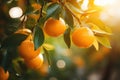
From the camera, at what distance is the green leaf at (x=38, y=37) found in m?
1.01

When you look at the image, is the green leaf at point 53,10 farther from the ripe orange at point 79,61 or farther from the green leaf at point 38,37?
the ripe orange at point 79,61

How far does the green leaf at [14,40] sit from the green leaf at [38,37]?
0.05 metres

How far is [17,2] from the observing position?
135 cm

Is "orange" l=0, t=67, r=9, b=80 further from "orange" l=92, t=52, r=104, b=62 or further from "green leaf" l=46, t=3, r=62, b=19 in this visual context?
"orange" l=92, t=52, r=104, b=62

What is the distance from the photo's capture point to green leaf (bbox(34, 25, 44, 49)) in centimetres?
101

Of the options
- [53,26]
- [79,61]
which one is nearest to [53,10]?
[53,26]

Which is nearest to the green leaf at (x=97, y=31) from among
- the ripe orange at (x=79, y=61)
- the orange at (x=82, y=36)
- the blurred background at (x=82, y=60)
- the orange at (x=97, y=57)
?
the orange at (x=82, y=36)

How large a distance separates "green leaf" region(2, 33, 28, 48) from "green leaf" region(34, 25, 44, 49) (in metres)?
0.05

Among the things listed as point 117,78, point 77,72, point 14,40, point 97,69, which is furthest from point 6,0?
point 117,78

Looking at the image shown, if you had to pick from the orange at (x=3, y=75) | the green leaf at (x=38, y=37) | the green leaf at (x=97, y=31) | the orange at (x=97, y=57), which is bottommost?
the orange at (x=97, y=57)

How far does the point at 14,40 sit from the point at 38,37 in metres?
0.08

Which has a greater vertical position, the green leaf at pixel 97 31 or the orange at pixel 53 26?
the orange at pixel 53 26

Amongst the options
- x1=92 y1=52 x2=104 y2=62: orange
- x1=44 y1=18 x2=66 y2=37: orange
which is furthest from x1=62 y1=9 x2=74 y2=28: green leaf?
x1=92 y1=52 x2=104 y2=62: orange

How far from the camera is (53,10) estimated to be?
38.9 inches
